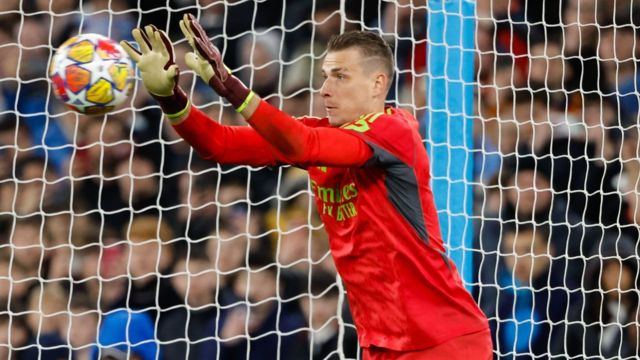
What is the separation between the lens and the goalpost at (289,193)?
5457mm

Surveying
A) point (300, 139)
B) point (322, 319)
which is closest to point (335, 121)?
point (300, 139)

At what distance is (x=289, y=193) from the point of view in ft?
19.2

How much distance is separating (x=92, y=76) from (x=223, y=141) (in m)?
0.55

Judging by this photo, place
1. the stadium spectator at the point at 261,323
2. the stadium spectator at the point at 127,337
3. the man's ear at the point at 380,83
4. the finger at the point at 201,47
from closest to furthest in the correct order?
the finger at the point at 201,47, the man's ear at the point at 380,83, the stadium spectator at the point at 127,337, the stadium spectator at the point at 261,323

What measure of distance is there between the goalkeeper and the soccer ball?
341mm

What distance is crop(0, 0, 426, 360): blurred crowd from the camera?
5480mm

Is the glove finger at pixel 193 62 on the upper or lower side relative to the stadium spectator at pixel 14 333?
upper

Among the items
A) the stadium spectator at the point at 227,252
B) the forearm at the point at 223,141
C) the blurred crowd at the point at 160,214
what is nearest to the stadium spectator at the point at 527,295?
the blurred crowd at the point at 160,214

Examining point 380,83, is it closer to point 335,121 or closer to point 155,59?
point 335,121

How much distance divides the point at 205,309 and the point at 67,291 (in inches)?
25.9

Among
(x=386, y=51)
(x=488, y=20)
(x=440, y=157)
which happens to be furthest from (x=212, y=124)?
(x=488, y=20)

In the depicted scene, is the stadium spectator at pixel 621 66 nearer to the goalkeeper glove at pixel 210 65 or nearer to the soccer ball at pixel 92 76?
the soccer ball at pixel 92 76

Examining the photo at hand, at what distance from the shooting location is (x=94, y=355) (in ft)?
17.9

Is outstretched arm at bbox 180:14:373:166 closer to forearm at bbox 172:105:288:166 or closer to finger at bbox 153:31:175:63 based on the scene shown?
finger at bbox 153:31:175:63
